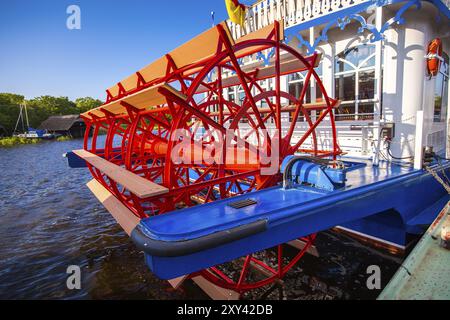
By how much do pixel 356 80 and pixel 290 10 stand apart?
6.74 ft

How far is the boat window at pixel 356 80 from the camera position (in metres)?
5.53

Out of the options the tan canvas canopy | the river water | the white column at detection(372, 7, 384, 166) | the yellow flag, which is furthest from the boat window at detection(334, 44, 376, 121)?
the river water

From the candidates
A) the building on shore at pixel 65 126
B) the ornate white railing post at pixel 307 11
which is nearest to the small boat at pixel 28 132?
the building on shore at pixel 65 126

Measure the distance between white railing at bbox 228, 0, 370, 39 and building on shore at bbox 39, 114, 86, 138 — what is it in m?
37.2

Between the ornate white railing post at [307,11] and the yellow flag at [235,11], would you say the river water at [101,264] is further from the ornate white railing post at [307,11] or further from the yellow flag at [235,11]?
the ornate white railing post at [307,11]

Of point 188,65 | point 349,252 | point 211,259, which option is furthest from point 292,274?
point 188,65

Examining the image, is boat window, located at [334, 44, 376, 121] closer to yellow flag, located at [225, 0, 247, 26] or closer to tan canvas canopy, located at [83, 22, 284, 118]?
yellow flag, located at [225, 0, 247, 26]

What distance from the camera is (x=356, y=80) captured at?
5.72m

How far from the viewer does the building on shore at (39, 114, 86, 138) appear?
38000 mm

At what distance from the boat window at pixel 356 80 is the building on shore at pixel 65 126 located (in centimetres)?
3896

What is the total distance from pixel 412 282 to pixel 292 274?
2094 mm

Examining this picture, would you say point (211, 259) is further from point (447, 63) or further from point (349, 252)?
point (447, 63)

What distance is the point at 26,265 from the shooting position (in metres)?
4.32

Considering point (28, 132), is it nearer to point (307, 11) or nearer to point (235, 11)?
point (235, 11)
